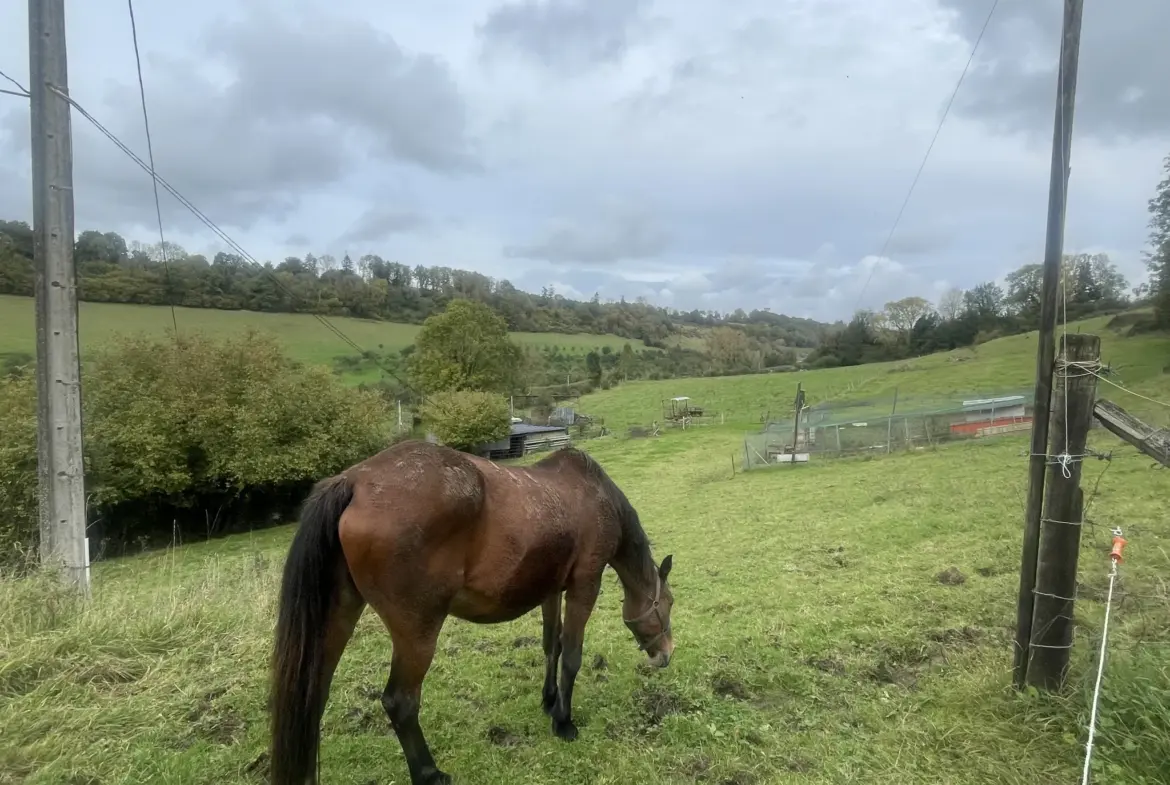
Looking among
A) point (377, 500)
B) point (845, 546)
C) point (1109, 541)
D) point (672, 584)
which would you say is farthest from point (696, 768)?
point (1109, 541)

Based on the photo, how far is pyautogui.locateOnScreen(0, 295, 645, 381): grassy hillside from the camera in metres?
29.6

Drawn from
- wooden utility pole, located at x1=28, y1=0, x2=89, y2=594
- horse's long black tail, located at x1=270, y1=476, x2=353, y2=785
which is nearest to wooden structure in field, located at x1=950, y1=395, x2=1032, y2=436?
horse's long black tail, located at x1=270, y1=476, x2=353, y2=785

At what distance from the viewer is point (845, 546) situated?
27.1ft

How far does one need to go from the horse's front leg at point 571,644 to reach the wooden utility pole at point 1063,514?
2.52m

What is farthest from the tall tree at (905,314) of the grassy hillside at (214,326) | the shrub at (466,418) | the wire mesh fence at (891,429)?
the grassy hillside at (214,326)

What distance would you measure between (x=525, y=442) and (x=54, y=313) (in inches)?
1220

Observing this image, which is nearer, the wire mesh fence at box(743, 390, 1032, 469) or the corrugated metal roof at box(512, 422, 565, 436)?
the wire mesh fence at box(743, 390, 1032, 469)

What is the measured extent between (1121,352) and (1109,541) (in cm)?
2673

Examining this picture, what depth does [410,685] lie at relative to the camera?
9.74 feet

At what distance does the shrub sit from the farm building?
3.16 ft

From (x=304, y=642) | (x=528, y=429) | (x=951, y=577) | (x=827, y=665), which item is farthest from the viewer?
(x=528, y=429)

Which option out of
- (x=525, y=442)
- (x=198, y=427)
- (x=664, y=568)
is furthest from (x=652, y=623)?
(x=525, y=442)

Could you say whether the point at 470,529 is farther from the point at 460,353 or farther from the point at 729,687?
the point at 460,353

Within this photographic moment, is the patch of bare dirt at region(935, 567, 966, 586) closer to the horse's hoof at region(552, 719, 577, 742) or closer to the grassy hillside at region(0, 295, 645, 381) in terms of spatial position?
the horse's hoof at region(552, 719, 577, 742)
